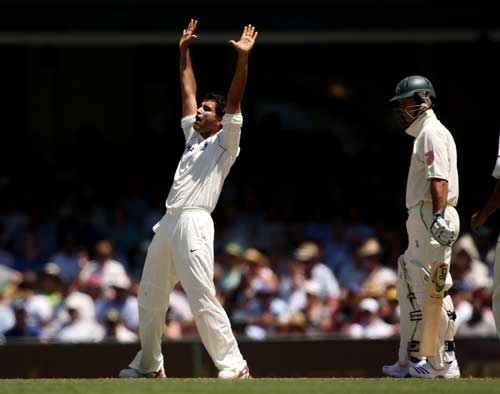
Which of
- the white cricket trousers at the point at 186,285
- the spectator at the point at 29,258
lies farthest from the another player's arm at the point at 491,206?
the spectator at the point at 29,258

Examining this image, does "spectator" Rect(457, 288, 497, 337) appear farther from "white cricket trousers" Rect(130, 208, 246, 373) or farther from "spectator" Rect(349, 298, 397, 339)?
"white cricket trousers" Rect(130, 208, 246, 373)

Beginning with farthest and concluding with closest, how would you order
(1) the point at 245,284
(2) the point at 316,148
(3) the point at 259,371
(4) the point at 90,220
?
(2) the point at 316,148 → (4) the point at 90,220 → (1) the point at 245,284 → (3) the point at 259,371

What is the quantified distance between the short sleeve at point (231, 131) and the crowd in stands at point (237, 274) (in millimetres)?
3865

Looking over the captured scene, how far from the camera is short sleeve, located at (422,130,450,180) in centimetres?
901

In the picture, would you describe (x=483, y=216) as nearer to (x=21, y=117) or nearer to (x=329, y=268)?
(x=329, y=268)

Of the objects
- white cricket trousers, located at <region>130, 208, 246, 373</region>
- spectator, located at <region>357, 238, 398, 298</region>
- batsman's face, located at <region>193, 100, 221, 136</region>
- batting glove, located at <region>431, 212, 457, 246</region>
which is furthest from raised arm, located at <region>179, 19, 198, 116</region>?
spectator, located at <region>357, 238, 398, 298</region>

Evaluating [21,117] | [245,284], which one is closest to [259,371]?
[245,284]

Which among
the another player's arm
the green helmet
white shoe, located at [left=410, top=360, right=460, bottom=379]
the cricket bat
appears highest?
the green helmet

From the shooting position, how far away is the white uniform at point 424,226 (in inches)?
357

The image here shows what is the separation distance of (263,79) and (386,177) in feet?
7.58

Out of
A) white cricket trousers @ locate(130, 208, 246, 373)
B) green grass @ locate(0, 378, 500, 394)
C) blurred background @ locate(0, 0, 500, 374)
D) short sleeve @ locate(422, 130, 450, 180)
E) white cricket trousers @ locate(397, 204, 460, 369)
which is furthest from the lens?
blurred background @ locate(0, 0, 500, 374)

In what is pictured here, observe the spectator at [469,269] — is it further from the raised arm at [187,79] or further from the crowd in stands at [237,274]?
the raised arm at [187,79]

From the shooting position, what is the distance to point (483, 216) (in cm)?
930

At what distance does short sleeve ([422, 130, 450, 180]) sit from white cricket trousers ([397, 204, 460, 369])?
0.25m
